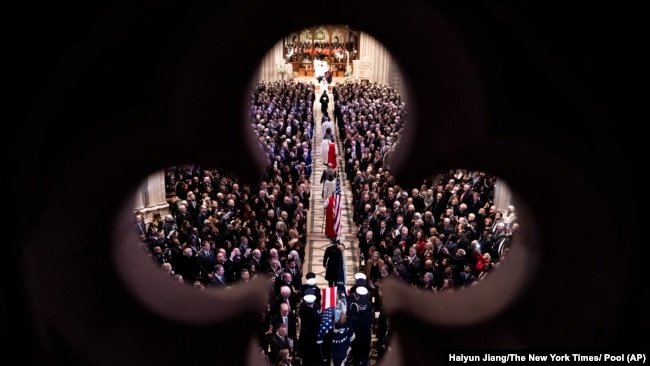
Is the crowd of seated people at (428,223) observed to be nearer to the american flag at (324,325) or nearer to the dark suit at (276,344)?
the american flag at (324,325)

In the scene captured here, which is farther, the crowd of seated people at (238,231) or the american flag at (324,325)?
the crowd of seated people at (238,231)

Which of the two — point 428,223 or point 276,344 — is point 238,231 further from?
point 276,344

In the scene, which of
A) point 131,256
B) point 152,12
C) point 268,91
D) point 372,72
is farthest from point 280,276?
point 372,72

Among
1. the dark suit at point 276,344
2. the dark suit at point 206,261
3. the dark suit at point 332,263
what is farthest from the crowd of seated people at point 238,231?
the dark suit at point 332,263

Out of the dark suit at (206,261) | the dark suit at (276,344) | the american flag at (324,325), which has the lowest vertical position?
the american flag at (324,325)

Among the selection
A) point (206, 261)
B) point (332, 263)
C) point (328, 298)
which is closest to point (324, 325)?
point (328, 298)

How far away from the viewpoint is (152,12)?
12.0ft

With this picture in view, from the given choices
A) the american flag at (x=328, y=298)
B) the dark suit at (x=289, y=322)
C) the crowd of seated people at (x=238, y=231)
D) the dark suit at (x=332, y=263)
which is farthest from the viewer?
the dark suit at (x=332, y=263)

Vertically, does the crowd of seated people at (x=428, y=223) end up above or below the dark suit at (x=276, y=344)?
above

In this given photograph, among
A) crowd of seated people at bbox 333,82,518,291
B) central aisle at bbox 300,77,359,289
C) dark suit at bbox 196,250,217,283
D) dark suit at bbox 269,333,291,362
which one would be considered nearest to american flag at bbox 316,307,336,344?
dark suit at bbox 269,333,291,362

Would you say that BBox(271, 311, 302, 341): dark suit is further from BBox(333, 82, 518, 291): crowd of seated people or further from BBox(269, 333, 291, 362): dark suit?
BBox(333, 82, 518, 291): crowd of seated people

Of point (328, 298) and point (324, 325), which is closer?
point (324, 325)

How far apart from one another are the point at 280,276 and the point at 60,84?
730cm

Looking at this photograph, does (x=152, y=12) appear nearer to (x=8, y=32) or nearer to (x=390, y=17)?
(x=8, y=32)
